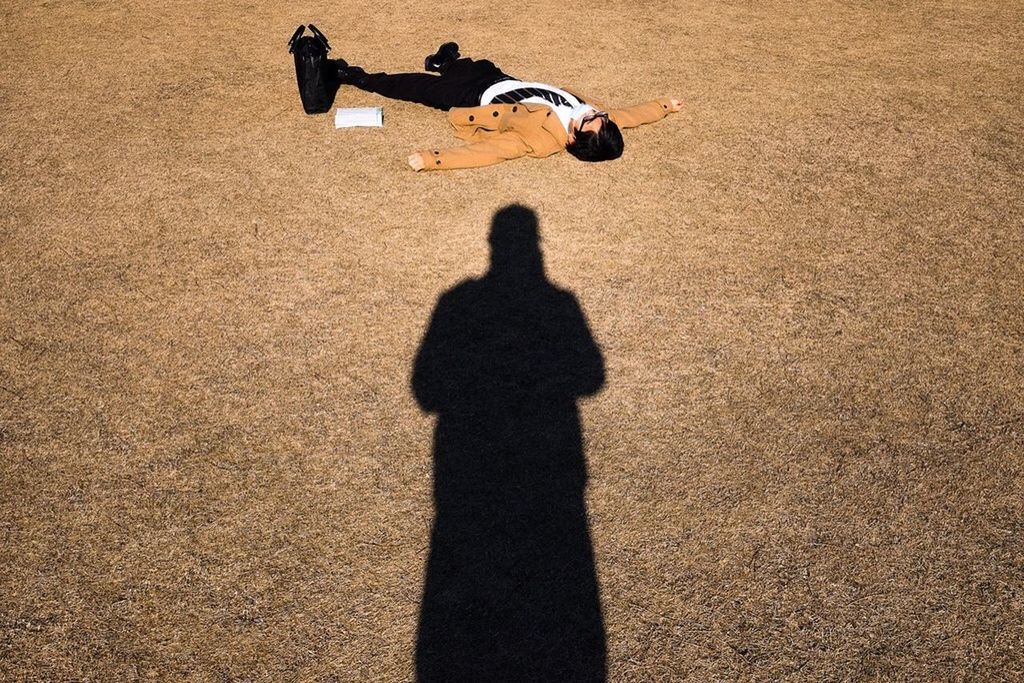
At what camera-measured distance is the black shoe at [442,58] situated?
298 inches

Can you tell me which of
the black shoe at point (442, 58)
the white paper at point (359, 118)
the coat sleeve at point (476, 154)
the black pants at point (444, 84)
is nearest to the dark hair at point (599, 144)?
the coat sleeve at point (476, 154)

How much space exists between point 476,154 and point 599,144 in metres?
0.94

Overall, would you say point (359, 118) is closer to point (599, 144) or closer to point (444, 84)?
point (444, 84)

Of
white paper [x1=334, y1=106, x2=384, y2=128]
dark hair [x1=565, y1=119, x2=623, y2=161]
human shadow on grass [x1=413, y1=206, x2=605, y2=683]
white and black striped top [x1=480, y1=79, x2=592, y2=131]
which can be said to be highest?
white and black striped top [x1=480, y1=79, x2=592, y2=131]

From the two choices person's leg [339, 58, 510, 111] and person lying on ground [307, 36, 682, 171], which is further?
person's leg [339, 58, 510, 111]

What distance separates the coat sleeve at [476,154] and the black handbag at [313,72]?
1.26 meters

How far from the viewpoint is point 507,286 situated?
5.25 metres

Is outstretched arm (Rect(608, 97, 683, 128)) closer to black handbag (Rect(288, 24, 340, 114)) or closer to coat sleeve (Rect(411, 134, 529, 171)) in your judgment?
coat sleeve (Rect(411, 134, 529, 171))

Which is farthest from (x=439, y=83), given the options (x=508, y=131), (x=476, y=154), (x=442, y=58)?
(x=476, y=154)

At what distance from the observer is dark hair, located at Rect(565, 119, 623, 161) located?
625cm

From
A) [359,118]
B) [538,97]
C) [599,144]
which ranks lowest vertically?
[359,118]

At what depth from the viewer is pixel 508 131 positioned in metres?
6.78

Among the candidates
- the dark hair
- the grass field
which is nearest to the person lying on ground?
the dark hair

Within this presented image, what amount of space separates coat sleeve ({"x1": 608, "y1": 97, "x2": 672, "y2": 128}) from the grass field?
15 cm
